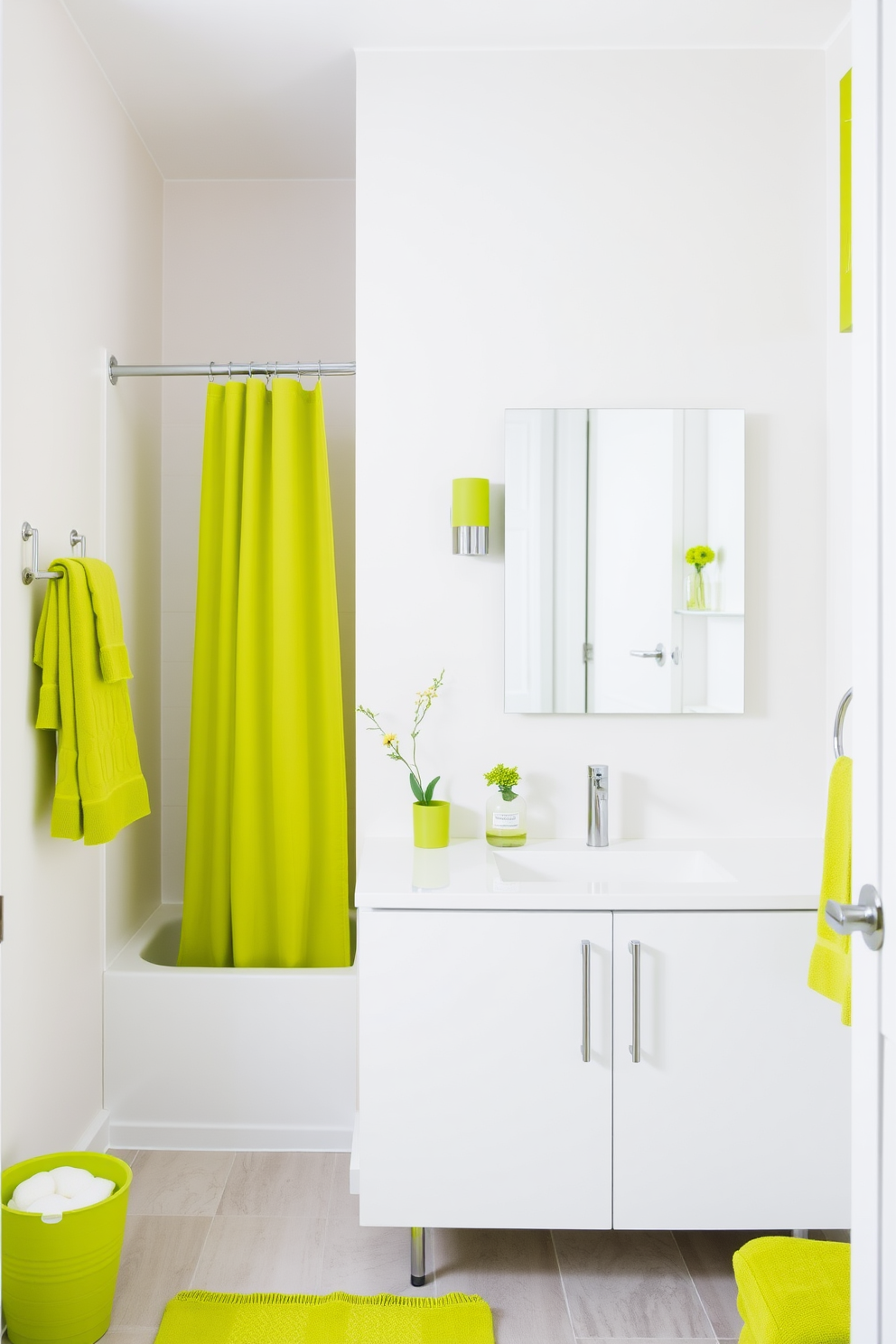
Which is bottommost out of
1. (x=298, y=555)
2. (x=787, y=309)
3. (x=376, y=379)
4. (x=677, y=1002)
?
(x=677, y=1002)

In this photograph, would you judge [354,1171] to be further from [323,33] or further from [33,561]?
[323,33]

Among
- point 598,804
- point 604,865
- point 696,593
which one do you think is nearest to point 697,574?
point 696,593

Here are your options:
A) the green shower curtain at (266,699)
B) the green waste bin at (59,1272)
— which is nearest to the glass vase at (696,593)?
the green shower curtain at (266,699)

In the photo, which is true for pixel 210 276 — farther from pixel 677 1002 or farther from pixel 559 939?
pixel 677 1002

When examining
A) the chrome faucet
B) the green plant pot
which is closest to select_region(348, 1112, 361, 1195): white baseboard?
the green plant pot

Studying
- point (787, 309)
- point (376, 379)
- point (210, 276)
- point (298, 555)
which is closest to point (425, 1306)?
point (298, 555)

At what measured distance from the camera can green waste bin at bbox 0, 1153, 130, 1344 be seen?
1.68m

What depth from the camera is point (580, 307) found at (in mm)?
2244

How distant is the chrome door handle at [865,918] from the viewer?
100 cm

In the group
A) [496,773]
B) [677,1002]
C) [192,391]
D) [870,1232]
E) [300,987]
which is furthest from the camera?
[192,391]

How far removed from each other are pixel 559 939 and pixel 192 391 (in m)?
2.06

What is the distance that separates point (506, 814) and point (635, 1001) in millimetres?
497

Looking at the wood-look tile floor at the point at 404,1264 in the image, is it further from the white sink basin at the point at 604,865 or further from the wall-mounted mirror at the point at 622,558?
the wall-mounted mirror at the point at 622,558

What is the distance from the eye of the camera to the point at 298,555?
256 centimetres
